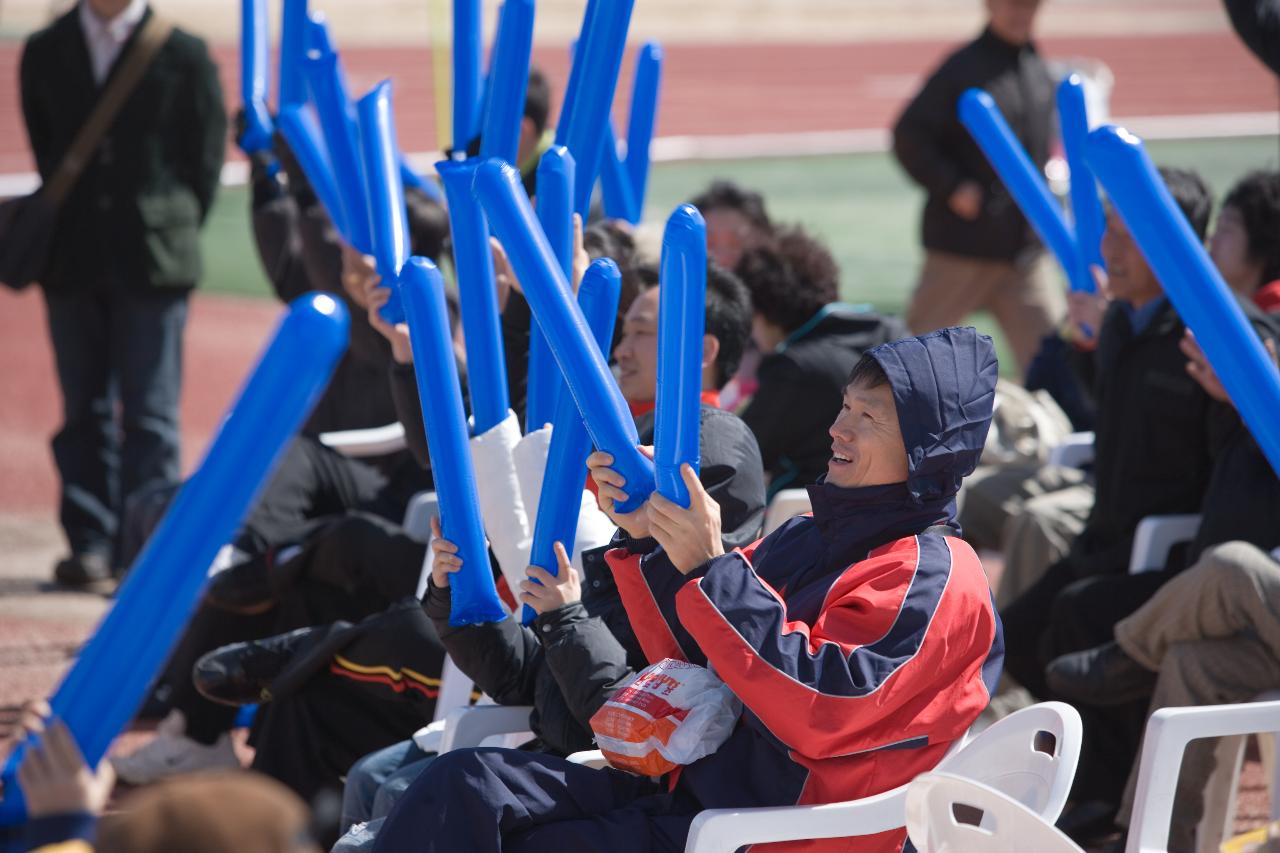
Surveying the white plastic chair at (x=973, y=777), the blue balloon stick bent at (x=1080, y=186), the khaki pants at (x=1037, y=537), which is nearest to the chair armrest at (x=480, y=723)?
the white plastic chair at (x=973, y=777)

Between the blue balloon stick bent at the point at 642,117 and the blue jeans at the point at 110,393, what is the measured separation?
204 centimetres

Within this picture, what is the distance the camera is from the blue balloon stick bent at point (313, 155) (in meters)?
3.98

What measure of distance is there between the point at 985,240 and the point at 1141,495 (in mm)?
3019

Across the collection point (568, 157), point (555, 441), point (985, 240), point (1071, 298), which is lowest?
point (985, 240)

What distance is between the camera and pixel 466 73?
140 inches

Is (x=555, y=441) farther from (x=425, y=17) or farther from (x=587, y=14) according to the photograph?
(x=425, y=17)

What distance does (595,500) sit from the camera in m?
3.34

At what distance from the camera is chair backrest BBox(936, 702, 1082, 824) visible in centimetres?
262

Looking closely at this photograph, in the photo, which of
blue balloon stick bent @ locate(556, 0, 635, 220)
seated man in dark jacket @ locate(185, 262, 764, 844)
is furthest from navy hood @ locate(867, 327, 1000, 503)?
blue balloon stick bent @ locate(556, 0, 635, 220)

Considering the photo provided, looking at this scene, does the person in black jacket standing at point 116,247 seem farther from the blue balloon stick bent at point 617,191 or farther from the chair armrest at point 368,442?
the blue balloon stick bent at point 617,191

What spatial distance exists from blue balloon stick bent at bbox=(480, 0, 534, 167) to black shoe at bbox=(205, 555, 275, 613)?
1.54 meters

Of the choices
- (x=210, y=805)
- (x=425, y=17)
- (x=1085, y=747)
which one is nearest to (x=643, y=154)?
(x=1085, y=747)

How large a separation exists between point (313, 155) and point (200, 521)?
2511mm

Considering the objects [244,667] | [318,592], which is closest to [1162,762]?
[244,667]
